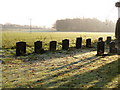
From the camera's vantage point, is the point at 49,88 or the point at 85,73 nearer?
the point at 49,88

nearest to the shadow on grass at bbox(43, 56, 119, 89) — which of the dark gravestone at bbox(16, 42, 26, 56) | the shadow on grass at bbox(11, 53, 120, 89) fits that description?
the shadow on grass at bbox(11, 53, 120, 89)

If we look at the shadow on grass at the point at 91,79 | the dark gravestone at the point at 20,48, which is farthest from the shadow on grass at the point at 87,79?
the dark gravestone at the point at 20,48

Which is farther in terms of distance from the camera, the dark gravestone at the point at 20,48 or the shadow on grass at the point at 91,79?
the dark gravestone at the point at 20,48

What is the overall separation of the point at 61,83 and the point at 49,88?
0.53 metres

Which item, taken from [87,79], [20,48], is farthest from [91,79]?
[20,48]

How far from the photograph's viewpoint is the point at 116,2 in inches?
793

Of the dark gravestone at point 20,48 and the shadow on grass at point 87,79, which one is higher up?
A: the dark gravestone at point 20,48

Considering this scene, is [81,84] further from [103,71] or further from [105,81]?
[103,71]

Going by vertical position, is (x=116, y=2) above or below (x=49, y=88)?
above

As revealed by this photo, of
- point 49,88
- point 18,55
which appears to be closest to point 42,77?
point 49,88

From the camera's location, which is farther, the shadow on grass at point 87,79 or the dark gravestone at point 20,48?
the dark gravestone at point 20,48

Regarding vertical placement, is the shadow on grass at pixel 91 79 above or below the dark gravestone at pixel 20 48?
below

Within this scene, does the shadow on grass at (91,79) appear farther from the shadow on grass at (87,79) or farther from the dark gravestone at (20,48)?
the dark gravestone at (20,48)

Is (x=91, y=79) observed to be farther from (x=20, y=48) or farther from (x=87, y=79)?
(x=20, y=48)
